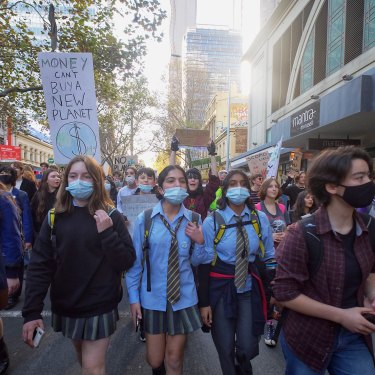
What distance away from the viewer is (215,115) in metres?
43.7

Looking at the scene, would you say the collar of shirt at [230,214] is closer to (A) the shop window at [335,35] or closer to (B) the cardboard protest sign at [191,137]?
(B) the cardboard protest sign at [191,137]

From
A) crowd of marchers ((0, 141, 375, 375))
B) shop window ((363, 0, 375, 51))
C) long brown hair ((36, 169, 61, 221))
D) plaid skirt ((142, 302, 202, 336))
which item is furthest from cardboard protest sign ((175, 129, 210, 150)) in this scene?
shop window ((363, 0, 375, 51))

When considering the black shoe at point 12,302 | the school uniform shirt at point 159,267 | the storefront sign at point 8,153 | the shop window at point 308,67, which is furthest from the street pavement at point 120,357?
the storefront sign at point 8,153

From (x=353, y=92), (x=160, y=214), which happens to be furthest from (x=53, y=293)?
(x=353, y=92)

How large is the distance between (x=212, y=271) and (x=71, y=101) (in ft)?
9.91

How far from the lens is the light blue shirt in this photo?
2770 mm

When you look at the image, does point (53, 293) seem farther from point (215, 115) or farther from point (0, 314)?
point (215, 115)

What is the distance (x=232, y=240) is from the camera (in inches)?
110

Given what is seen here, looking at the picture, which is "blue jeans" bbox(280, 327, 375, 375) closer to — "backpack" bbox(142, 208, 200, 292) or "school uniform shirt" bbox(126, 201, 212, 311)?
"school uniform shirt" bbox(126, 201, 212, 311)

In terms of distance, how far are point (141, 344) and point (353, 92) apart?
24.4 feet

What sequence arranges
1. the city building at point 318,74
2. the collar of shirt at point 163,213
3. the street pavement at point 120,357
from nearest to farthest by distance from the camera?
the collar of shirt at point 163,213 → the street pavement at point 120,357 → the city building at point 318,74

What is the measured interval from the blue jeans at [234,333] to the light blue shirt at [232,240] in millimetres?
166

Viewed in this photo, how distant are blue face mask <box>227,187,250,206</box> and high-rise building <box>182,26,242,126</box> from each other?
2759cm

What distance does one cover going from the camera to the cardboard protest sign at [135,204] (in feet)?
15.7
